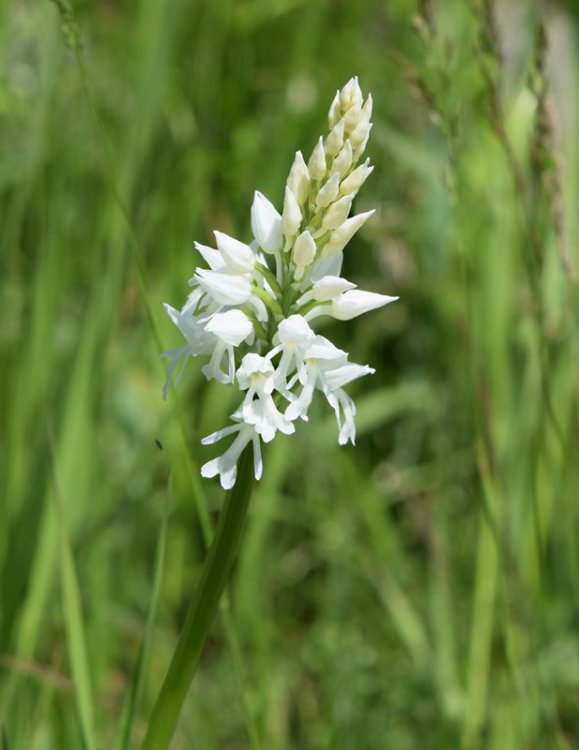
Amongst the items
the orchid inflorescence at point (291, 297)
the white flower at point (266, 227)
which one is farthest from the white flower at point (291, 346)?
the white flower at point (266, 227)

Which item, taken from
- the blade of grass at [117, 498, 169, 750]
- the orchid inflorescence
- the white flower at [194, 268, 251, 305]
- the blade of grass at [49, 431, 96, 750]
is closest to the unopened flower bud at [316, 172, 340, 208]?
the orchid inflorescence

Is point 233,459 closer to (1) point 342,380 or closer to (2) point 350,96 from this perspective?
(1) point 342,380

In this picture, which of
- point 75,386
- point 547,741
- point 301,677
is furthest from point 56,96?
point 547,741

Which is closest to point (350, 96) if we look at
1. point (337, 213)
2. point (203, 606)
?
point (337, 213)

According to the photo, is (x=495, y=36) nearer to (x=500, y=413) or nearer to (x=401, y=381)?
(x=500, y=413)

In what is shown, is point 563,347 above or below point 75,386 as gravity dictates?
below

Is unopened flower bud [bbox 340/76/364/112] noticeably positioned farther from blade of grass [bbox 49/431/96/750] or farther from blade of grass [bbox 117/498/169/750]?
blade of grass [bbox 49/431/96/750]
